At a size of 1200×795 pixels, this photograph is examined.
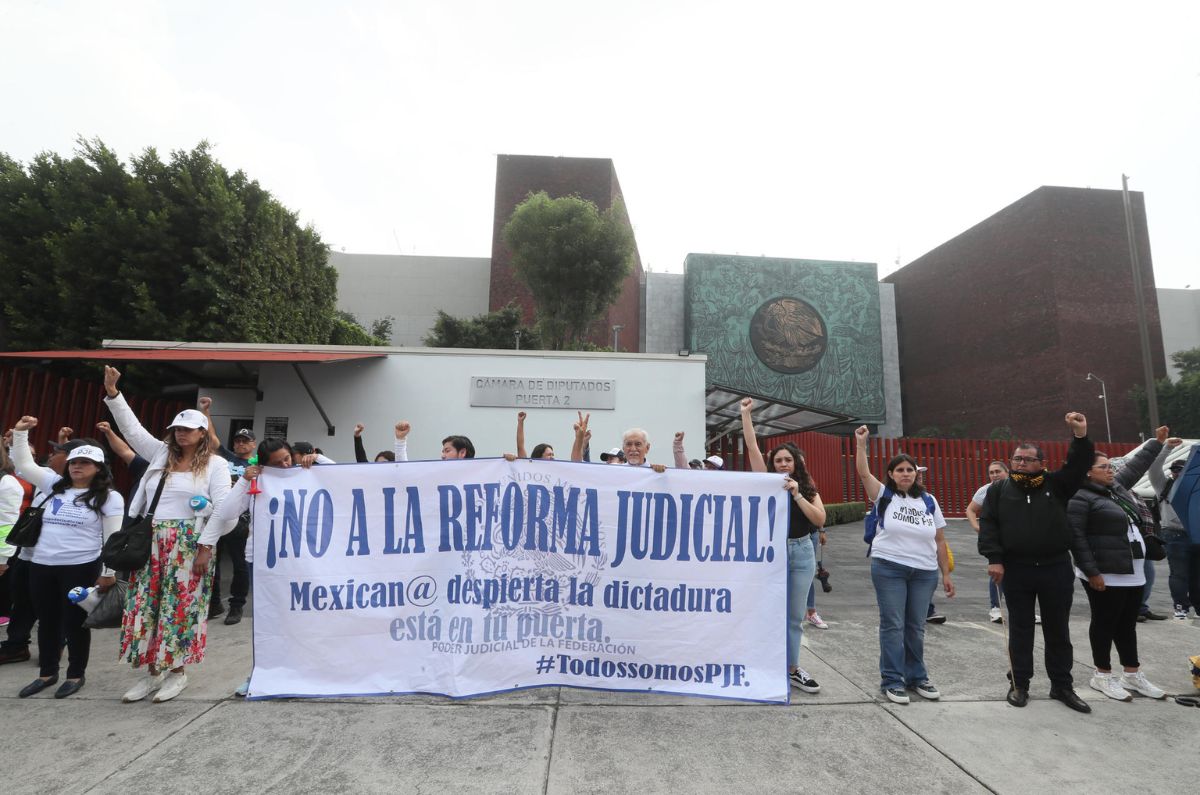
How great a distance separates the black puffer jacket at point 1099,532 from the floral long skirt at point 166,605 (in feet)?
19.5

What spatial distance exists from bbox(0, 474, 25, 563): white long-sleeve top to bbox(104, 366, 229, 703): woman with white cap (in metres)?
1.61

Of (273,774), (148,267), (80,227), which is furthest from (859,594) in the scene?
(80,227)

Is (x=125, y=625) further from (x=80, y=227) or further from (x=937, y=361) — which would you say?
(x=937, y=361)

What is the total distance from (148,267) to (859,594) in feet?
60.3

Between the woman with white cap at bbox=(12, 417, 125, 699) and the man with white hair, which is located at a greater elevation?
the man with white hair

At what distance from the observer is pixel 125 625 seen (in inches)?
152

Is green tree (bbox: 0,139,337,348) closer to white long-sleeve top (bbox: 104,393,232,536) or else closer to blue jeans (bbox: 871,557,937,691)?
white long-sleeve top (bbox: 104,393,232,536)

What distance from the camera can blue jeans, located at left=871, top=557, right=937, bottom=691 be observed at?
4.09 metres

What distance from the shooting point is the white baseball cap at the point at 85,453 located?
163 inches

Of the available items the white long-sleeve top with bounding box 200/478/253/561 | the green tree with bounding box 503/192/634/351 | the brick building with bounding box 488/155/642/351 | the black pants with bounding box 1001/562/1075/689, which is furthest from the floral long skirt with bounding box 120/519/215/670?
the brick building with bounding box 488/155/642/351

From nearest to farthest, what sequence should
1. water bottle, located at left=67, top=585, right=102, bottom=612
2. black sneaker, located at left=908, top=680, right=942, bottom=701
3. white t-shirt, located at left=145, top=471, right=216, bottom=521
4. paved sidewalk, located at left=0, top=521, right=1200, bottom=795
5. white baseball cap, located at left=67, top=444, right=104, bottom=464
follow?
paved sidewalk, located at left=0, top=521, right=1200, bottom=795 < water bottle, located at left=67, top=585, right=102, bottom=612 < white t-shirt, located at left=145, top=471, right=216, bottom=521 < black sneaker, located at left=908, top=680, right=942, bottom=701 < white baseball cap, located at left=67, top=444, right=104, bottom=464

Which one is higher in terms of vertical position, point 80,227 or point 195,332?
point 80,227

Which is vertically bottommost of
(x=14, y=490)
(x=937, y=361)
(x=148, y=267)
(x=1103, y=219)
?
(x=14, y=490)

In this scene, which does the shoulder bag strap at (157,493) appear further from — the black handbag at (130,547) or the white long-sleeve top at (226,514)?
the white long-sleeve top at (226,514)
